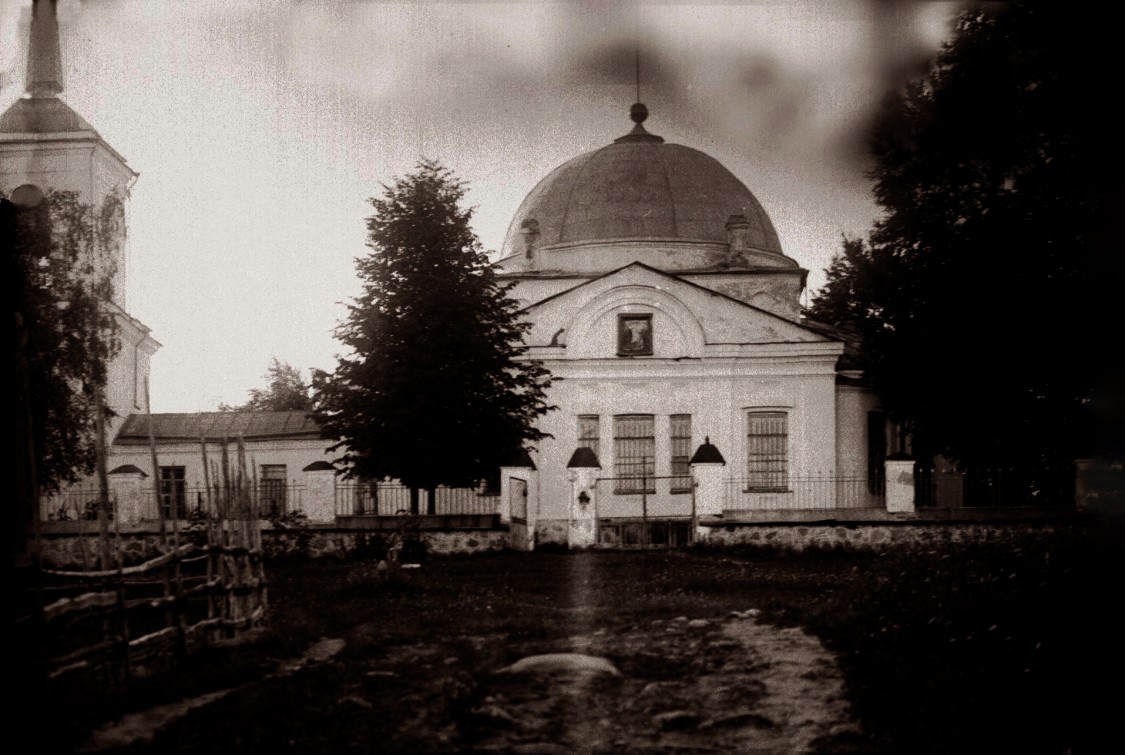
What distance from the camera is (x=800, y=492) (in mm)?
29812

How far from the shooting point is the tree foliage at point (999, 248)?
298 inches

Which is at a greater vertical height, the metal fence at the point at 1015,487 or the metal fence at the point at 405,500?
the metal fence at the point at 1015,487

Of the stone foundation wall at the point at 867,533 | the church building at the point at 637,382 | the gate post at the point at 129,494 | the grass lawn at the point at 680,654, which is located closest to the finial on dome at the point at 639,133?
the church building at the point at 637,382

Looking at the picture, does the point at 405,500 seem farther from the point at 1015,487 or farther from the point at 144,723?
the point at 144,723

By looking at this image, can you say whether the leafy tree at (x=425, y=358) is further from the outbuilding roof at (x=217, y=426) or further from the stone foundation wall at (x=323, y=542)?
the outbuilding roof at (x=217, y=426)

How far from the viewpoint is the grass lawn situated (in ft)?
27.0

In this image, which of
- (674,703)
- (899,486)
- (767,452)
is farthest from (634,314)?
(674,703)

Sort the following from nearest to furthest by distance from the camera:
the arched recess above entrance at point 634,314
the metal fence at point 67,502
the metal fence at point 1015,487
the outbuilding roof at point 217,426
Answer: the metal fence at point 1015,487 → the metal fence at point 67,502 → the arched recess above entrance at point 634,314 → the outbuilding roof at point 217,426

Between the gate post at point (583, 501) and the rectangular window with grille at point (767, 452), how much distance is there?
7178 millimetres

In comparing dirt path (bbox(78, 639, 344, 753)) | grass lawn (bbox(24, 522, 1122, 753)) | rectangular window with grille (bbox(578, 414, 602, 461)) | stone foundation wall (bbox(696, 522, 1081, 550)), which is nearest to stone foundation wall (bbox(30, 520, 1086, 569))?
stone foundation wall (bbox(696, 522, 1081, 550))

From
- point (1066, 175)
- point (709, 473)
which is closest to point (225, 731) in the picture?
point (1066, 175)

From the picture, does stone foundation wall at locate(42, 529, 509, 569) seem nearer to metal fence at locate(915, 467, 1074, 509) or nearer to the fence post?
the fence post

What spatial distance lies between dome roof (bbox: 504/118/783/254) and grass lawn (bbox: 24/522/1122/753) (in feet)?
63.6

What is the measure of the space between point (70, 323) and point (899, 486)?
1619 cm
